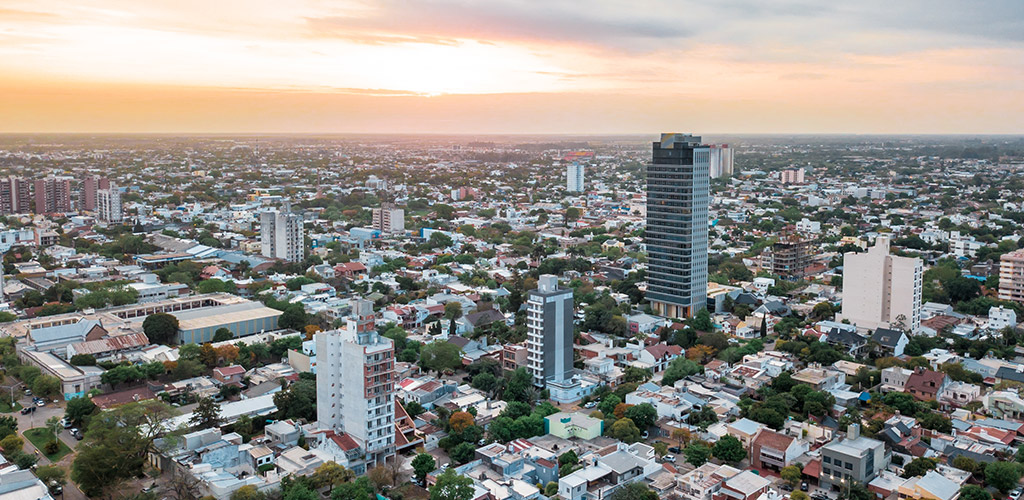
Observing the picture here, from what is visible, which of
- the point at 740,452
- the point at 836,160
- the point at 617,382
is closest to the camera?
the point at 740,452

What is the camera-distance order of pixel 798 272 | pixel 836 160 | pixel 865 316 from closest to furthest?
1. pixel 865 316
2. pixel 798 272
3. pixel 836 160

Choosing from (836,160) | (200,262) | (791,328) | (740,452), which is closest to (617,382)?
(740,452)

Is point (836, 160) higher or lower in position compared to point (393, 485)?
higher

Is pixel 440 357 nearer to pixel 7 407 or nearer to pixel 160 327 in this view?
pixel 160 327

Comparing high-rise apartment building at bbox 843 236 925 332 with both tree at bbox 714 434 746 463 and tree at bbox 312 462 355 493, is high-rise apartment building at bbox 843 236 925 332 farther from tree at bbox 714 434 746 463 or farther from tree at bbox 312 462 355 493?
tree at bbox 312 462 355 493

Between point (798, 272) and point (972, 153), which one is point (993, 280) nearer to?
point (798, 272)

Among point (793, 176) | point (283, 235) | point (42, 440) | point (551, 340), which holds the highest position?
point (793, 176)

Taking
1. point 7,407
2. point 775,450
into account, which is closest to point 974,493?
point 775,450
